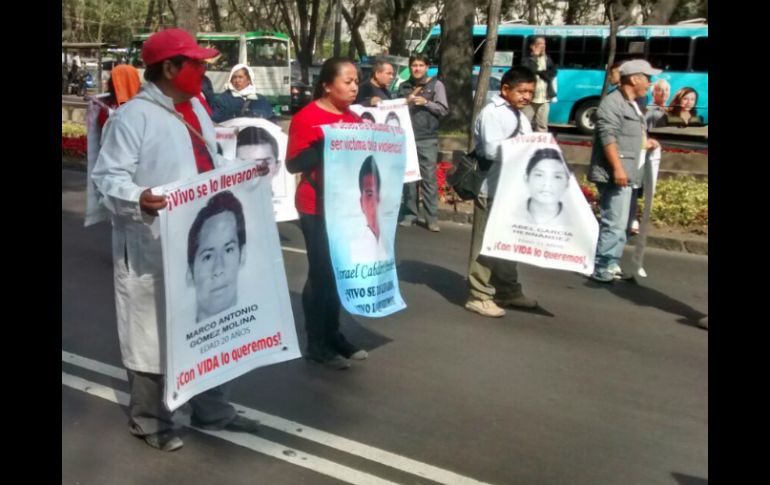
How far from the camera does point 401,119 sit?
9.66m

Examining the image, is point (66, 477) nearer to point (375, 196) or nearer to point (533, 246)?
point (375, 196)

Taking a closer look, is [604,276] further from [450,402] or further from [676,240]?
[450,402]

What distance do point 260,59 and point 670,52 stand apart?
15301mm

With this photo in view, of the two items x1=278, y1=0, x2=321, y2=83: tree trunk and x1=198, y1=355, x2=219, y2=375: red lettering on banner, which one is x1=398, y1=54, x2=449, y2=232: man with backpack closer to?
x1=198, y1=355, x2=219, y2=375: red lettering on banner

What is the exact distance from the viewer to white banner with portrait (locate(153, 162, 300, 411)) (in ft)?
12.5

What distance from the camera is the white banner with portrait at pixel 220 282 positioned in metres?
3.80

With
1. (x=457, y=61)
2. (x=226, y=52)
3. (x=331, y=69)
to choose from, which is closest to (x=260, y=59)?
→ (x=226, y=52)

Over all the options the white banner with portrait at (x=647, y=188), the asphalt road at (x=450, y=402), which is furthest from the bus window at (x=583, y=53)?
the asphalt road at (x=450, y=402)

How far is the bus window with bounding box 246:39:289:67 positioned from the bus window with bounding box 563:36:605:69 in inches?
475

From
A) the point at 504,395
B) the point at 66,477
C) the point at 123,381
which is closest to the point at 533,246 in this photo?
the point at 504,395

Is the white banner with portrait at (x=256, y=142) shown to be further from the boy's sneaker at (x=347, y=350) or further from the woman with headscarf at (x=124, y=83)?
the boy's sneaker at (x=347, y=350)

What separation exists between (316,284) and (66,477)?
5.81 ft

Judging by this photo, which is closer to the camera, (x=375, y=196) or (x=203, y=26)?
(x=375, y=196)
